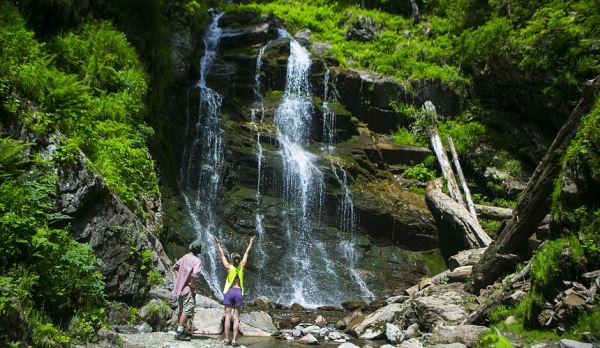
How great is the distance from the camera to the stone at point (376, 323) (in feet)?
32.8

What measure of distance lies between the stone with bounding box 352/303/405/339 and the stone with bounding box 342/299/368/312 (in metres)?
1.47

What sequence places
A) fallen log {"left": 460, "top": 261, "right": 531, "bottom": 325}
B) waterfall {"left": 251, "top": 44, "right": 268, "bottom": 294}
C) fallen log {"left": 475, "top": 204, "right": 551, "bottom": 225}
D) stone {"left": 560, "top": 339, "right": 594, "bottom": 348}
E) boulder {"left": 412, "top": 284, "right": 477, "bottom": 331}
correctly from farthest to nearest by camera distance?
fallen log {"left": 475, "top": 204, "right": 551, "bottom": 225}
waterfall {"left": 251, "top": 44, "right": 268, "bottom": 294}
boulder {"left": 412, "top": 284, "right": 477, "bottom": 331}
fallen log {"left": 460, "top": 261, "right": 531, "bottom": 325}
stone {"left": 560, "top": 339, "right": 594, "bottom": 348}

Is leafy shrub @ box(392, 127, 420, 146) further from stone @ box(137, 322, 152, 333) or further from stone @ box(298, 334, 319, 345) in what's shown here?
stone @ box(137, 322, 152, 333)

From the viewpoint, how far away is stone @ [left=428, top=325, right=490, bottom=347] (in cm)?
747

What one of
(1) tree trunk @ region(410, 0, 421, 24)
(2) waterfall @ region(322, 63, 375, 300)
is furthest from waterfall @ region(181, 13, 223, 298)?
(1) tree trunk @ region(410, 0, 421, 24)

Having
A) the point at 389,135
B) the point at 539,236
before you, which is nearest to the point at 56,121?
the point at 539,236

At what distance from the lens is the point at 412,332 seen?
30.7 feet

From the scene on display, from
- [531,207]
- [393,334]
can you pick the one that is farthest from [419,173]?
[393,334]

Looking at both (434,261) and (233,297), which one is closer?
(233,297)

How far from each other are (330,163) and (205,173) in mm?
4632

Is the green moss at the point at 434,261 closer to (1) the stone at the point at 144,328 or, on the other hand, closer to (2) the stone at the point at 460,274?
(2) the stone at the point at 460,274

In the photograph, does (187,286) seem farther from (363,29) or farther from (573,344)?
(363,29)

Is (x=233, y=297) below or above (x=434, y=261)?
below

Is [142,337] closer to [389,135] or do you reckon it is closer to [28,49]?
[28,49]
